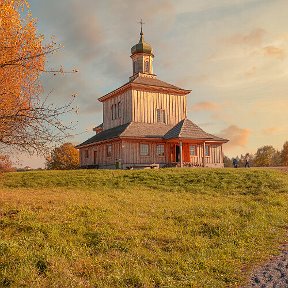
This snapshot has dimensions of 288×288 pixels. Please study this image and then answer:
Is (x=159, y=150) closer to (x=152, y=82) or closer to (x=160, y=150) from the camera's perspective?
(x=160, y=150)

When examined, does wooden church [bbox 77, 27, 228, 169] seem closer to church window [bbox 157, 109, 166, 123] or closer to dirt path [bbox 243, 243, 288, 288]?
church window [bbox 157, 109, 166, 123]

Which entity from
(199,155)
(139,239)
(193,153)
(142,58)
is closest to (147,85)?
(142,58)

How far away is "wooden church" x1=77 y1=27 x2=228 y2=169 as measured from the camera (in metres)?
34.8

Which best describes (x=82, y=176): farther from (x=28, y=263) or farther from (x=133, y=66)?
(x=133, y=66)

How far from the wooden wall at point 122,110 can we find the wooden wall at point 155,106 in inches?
30.5

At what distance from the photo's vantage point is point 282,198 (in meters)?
17.7

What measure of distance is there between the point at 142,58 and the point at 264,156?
169 feet

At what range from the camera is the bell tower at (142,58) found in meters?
42.7

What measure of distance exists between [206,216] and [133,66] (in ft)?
108

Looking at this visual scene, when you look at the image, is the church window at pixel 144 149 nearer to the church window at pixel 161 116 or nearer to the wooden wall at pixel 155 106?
the wooden wall at pixel 155 106

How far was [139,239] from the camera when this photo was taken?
9.91m

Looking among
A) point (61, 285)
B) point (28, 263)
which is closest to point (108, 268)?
point (61, 285)

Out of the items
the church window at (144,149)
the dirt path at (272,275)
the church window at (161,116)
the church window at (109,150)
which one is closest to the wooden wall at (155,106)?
the church window at (161,116)

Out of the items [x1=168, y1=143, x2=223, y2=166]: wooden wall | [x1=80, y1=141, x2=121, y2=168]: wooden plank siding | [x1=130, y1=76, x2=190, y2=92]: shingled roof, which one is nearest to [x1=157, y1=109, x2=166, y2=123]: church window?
[x1=130, y1=76, x2=190, y2=92]: shingled roof
